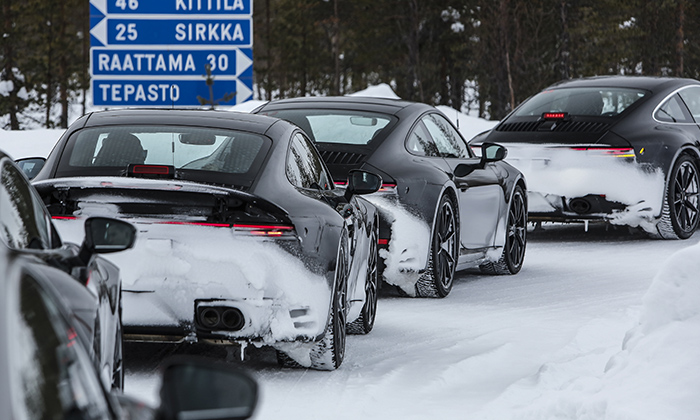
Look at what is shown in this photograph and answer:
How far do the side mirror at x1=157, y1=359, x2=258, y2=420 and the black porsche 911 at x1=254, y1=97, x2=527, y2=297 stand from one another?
6.37 meters

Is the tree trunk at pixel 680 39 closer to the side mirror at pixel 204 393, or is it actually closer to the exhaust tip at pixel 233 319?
the exhaust tip at pixel 233 319

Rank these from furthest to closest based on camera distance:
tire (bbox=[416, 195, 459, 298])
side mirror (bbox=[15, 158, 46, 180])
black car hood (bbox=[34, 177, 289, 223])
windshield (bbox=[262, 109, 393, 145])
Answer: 1. windshield (bbox=[262, 109, 393, 145])
2. tire (bbox=[416, 195, 459, 298])
3. side mirror (bbox=[15, 158, 46, 180])
4. black car hood (bbox=[34, 177, 289, 223])

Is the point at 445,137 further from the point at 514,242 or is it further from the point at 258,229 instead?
the point at 258,229

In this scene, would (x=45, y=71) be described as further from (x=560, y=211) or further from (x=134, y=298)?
(x=134, y=298)

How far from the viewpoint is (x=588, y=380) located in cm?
545

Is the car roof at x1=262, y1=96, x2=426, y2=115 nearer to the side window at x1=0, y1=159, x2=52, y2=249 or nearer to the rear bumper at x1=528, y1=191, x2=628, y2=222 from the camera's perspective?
the rear bumper at x1=528, y1=191, x2=628, y2=222

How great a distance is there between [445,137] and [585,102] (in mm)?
3560

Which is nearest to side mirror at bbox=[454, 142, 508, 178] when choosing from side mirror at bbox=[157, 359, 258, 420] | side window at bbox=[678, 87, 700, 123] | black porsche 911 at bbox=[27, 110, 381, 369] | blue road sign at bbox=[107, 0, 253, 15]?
black porsche 911 at bbox=[27, 110, 381, 369]

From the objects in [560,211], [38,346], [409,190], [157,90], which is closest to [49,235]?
[38,346]

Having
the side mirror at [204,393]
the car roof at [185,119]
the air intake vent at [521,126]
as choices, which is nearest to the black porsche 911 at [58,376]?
the side mirror at [204,393]

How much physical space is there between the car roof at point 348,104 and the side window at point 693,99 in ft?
16.6

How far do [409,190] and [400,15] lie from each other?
160 ft

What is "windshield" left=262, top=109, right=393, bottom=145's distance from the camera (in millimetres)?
8891

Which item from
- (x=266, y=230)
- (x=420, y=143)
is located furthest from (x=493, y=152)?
(x=266, y=230)
